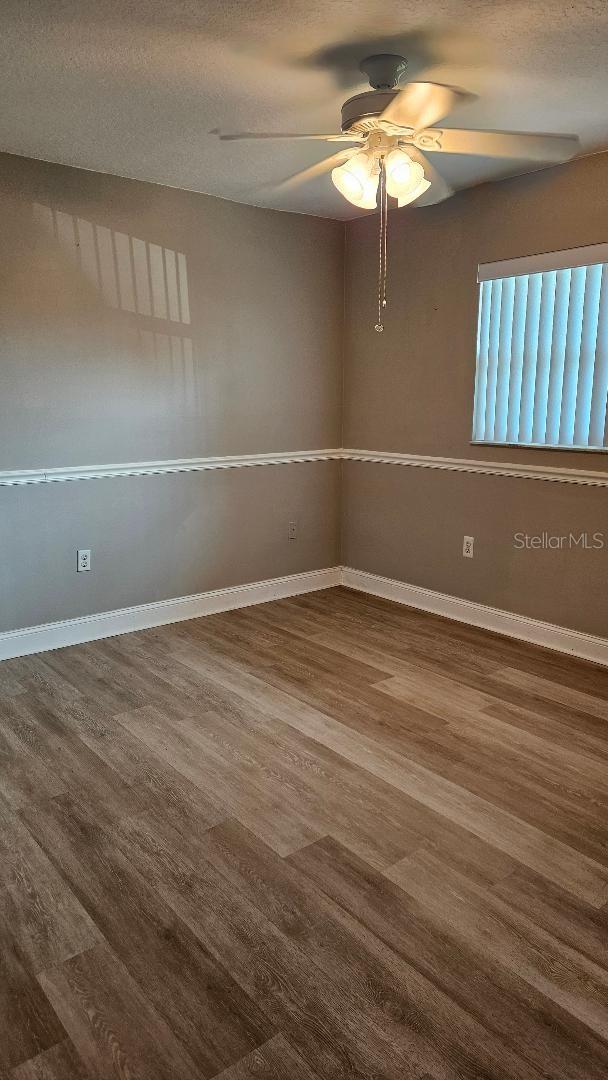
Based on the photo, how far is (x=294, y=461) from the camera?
4.43 metres

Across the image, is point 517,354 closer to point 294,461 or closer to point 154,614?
point 294,461

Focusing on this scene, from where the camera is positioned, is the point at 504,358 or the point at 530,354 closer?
the point at 530,354

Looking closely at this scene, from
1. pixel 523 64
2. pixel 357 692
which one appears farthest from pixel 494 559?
pixel 523 64

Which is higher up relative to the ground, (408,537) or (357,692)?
(408,537)

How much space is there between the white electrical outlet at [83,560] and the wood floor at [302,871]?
51 cm

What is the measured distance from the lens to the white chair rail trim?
11.1ft

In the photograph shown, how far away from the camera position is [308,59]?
2180 millimetres

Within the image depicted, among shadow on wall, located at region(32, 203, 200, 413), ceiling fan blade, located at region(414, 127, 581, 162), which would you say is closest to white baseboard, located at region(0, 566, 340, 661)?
shadow on wall, located at region(32, 203, 200, 413)

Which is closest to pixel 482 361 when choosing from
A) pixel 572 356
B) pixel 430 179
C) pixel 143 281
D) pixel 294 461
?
pixel 572 356

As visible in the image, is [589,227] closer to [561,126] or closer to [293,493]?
[561,126]

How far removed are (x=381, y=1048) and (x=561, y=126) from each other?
3.04 metres

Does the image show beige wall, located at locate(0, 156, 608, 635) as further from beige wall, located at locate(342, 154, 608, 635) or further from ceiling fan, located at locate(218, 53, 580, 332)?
ceiling fan, located at locate(218, 53, 580, 332)

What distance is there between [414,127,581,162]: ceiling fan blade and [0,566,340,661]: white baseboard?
8.58ft

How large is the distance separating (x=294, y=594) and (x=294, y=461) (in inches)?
33.2
